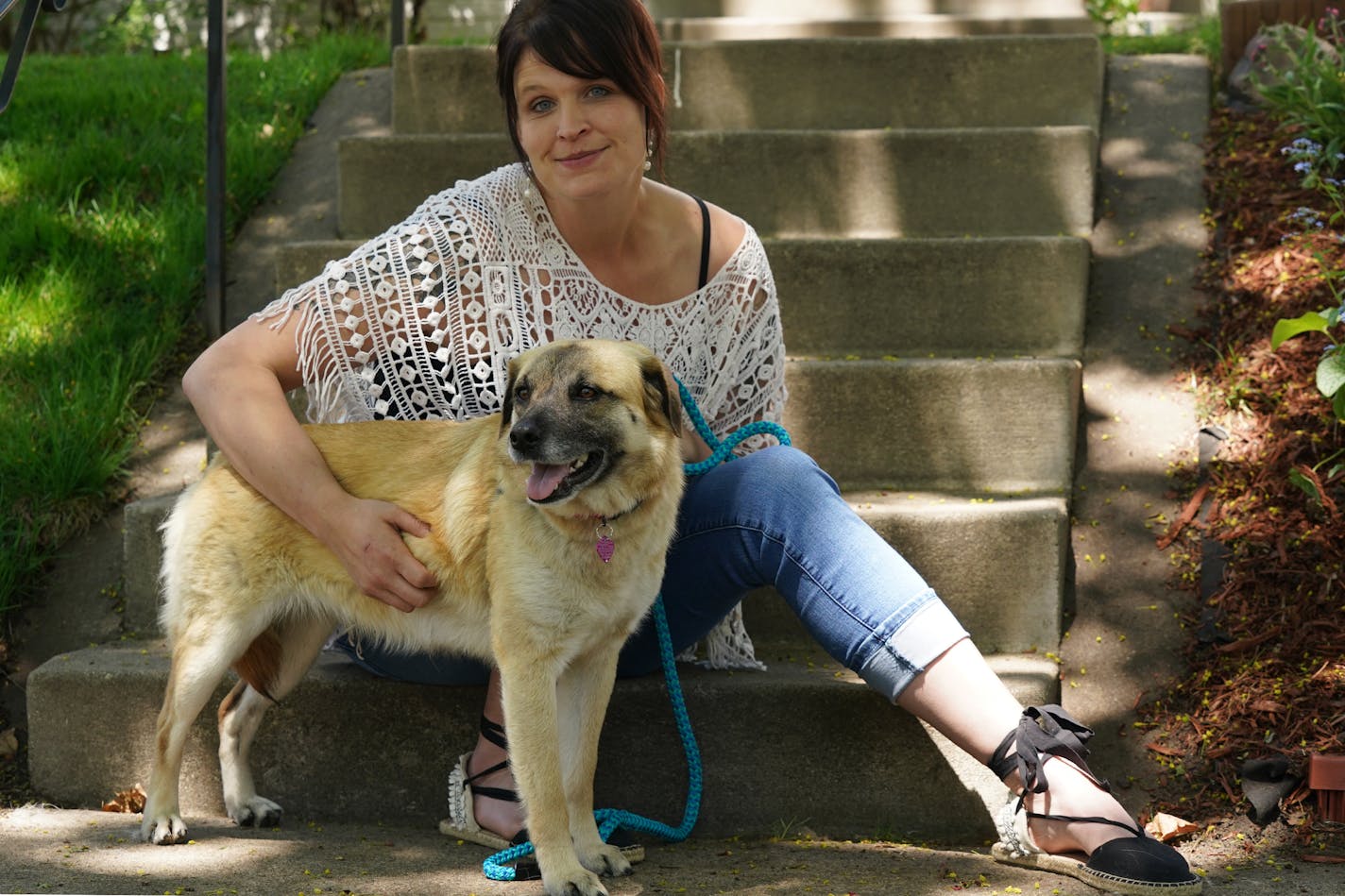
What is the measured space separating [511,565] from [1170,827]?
1487 mm

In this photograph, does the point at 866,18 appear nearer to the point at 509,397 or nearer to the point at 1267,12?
the point at 1267,12

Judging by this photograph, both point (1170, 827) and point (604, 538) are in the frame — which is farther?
point (1170, 827)

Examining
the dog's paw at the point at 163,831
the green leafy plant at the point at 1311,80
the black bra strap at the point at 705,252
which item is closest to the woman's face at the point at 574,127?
the black bra strap at the point at 705,252

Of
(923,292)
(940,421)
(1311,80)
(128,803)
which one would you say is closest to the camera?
(128,803)

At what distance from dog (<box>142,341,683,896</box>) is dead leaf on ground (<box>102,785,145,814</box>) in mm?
319

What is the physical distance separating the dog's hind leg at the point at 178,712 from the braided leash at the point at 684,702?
2.22ft

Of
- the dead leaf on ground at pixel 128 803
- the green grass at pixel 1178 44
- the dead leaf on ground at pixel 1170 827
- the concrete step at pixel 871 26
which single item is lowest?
the dead leaf on ground at pixel 128 803

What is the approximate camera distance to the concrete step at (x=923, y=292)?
4.00 m

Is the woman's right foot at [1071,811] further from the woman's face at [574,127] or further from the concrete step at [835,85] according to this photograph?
the concrete step at [835,85]

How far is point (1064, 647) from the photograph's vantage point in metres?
3.37

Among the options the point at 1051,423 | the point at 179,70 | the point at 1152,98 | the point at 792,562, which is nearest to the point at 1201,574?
the point at 1051,423

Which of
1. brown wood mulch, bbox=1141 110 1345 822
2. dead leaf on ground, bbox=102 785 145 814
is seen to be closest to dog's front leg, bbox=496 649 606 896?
dead leaf on ground, bbox=102 785 145 814

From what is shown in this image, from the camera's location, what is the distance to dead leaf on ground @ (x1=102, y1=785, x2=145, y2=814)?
3133 millimetres

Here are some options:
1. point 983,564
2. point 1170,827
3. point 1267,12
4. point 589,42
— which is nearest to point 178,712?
point 589,42
